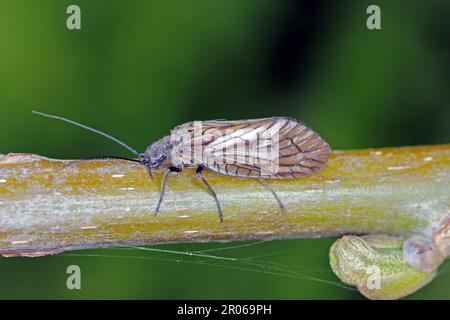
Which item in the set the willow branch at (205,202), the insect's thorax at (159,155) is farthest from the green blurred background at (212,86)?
the willow branch at (205,202)

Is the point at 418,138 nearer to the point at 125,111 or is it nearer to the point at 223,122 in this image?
the point at 223,122

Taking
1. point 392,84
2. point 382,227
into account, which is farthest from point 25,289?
point 392,84

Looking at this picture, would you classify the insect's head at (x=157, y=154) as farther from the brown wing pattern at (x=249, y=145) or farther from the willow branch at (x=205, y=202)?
the willow branch at (x=205, y=202)

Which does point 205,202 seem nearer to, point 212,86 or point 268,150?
point 268,150

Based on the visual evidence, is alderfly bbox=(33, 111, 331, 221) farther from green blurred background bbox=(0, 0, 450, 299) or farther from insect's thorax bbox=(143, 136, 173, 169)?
green blurred background bbox=(0, 0, 450, 299)

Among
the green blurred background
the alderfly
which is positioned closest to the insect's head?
the alderfly

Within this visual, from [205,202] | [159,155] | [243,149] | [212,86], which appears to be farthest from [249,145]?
[212,86]
